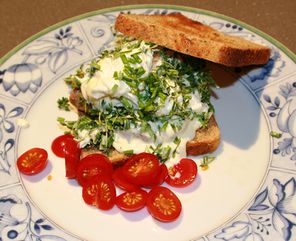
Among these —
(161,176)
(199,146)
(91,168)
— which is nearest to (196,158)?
(199,146)

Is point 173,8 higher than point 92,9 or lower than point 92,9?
lower

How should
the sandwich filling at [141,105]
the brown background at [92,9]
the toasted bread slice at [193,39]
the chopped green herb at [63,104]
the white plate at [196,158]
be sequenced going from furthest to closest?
1. the brown background at [92,9]
2. the chopped green herb at [63,104]
3. the toasted bread slice at [193,39]
4. the sandwich filling at [141,105]
5. the white plate at [196,158]

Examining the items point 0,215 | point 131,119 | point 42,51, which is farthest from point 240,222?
point 42,51

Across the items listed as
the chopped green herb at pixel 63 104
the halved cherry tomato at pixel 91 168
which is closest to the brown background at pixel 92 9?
the chopped green herb at pixel 63 104

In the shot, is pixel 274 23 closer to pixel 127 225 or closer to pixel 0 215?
pixel 127 225

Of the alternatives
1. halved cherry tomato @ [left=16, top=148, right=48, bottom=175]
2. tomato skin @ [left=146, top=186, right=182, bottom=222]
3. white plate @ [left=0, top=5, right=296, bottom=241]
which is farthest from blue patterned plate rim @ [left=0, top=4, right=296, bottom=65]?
tomato skin @ [left=146, top=186, right=182, bottom=222]

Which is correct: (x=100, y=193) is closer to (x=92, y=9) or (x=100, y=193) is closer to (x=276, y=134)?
(x=276, y=134)

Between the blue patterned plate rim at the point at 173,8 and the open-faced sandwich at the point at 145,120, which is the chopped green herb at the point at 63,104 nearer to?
the open-faced sandwich at the point at 145,120
